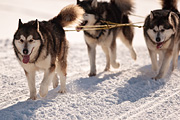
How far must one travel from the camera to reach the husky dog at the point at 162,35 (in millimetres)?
5119

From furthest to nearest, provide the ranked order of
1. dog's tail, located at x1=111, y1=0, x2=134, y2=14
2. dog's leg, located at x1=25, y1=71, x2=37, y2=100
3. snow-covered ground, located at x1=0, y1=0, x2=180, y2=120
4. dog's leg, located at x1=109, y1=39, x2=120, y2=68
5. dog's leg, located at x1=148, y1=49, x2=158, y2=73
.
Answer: dog's tail, located at x1=111, y1=0, x2=134, y2=14, dog's leg, located at x1=109, y1=39, x2=120, y2=68, dog's leg, located at x1=148, y1=49, x2=158, y2=73, dog's leg, located at x1=25, y1=71, x2=37, y2=100, snow-covered ground, located at x1=0, y1=0, x2=180, y2=120

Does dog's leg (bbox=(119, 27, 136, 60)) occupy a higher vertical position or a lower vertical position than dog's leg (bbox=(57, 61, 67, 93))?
higher

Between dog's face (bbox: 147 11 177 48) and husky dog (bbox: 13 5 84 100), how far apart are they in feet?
4.13

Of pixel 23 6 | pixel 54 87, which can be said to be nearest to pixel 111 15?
pixel 54 87

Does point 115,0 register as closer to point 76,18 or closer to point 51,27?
point 76,18

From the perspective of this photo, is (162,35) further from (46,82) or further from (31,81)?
(31,81)

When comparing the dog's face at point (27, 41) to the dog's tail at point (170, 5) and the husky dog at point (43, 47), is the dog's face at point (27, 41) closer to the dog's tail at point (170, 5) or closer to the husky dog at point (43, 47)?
the husky dog at point (43, 47)

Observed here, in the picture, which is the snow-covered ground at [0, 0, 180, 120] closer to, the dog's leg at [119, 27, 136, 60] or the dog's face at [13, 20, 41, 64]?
the dog's leg at [119, 27, 136, 60]

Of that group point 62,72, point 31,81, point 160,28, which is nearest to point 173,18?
point 160,28

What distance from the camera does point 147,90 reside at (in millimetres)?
4676

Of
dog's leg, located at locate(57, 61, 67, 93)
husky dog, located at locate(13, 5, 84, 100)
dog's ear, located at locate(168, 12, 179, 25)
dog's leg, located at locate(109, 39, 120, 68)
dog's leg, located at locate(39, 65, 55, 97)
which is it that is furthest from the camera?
dog's leg, located at locate(109, 39, 120, 68)

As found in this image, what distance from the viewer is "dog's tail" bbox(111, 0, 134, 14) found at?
631cm

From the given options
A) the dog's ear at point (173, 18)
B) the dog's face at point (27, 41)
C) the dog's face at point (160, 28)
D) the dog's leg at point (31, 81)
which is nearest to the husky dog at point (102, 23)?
the dog's face at point (160, 28)

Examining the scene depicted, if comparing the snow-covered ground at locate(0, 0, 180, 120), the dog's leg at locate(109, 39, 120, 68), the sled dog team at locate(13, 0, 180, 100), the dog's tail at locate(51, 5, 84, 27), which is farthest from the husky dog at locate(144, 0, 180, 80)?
the dog's tail at locate(51, 5, 84, 27)
